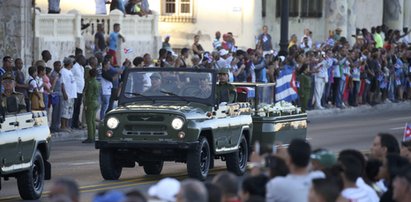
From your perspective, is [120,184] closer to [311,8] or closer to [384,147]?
[384,147]

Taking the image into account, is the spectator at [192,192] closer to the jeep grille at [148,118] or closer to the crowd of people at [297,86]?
the crowd of people at [297,86]

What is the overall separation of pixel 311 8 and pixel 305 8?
28cm

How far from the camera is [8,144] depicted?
18.4 metres

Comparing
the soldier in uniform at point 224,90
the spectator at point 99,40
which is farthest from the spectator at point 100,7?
the soldier in uniform at point 224,90

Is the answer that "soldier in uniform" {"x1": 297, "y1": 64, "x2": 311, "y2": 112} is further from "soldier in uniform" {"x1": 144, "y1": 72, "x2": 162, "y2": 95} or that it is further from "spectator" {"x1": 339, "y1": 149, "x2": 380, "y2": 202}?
"spectator" {"x1": 339, "y1": 149, "x2": 380, "y2": 202}

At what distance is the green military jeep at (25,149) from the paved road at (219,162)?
32 centimetres

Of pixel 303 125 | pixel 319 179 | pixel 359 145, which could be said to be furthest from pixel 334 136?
pixel 319 179

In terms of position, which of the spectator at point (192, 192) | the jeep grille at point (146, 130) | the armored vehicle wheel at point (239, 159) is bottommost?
the armored vehicle wheel at point (239, 159)

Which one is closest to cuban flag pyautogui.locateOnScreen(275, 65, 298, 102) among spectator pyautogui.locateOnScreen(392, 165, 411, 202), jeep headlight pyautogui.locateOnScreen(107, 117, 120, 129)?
jeep headlight pyautogui.locateOnScreen(107, 117, 120, 129)

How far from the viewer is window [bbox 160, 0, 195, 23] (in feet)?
152

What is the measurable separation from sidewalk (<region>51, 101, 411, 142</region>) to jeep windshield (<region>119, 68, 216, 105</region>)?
296 inches

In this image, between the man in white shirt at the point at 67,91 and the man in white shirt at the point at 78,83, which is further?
the man in white shirt at the point at 78,83

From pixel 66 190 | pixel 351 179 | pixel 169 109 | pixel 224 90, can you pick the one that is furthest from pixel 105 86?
pixel 66 190

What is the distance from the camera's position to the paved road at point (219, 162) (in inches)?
826
